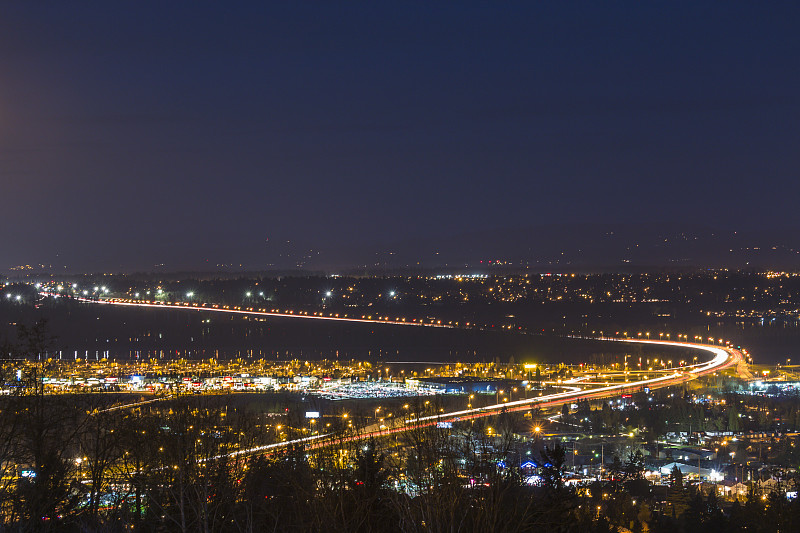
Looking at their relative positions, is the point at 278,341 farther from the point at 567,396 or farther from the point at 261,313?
the point at 567,396

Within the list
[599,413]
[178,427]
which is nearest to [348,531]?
[178,427]

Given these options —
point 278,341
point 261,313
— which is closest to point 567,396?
point 278,341

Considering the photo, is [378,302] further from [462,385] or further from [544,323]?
[462,385]

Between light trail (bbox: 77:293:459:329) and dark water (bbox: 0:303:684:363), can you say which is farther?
light trail (bbox: 77:293:459:329)

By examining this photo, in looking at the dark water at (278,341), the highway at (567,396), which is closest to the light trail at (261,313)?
the highway at (567,396)

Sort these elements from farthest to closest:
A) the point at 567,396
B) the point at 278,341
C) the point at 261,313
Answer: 1. the point at 261,313
2. the point at 278,341
3. the point at 567,396

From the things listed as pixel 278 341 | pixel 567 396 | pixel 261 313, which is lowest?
pixel 567 396

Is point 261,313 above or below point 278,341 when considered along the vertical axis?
above

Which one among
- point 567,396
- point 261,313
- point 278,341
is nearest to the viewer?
point 567,396

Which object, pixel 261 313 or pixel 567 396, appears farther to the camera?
pixel 261 313

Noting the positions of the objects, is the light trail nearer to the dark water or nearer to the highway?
the highway

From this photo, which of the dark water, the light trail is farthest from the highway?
the dark water
